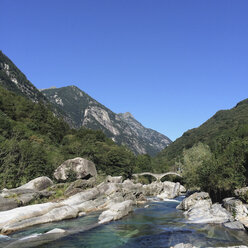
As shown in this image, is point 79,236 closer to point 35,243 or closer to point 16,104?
point 35,243

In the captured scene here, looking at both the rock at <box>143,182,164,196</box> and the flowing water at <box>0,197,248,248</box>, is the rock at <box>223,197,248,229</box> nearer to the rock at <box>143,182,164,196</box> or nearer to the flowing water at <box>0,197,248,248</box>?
the flowing water at <box>0,197,248,248</box>

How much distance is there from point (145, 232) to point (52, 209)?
1404cm

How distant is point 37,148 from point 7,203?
31406mm

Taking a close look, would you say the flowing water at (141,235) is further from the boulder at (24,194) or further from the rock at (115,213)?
the boulder at (24,194)

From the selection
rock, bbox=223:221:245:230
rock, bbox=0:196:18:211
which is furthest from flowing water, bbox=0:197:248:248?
rock, bbox=0:196:18:211

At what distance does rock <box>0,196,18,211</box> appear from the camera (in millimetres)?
28781

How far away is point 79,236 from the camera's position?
21.4 m

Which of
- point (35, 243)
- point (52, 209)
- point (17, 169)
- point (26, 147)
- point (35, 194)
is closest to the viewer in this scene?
point (35, 243)

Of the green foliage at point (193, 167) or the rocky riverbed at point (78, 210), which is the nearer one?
the rocky riverbed at point (78, 210)

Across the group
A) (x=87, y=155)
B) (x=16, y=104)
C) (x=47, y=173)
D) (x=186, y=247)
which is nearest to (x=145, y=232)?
(x=186, y=247)

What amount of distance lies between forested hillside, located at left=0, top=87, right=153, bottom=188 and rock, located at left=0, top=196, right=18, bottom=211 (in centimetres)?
1491

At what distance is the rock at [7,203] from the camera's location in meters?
28.8

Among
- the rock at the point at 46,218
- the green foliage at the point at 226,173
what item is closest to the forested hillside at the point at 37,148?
the rock at the point at 46,218

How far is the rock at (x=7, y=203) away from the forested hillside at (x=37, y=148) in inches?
587
